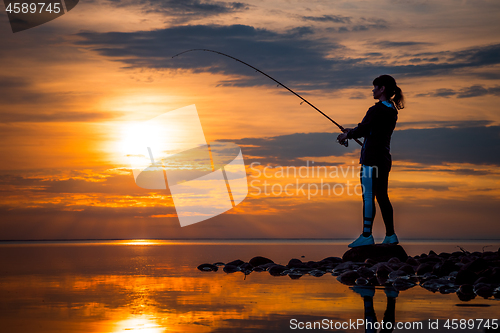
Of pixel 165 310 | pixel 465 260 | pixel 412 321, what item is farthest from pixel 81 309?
pixel 465 260

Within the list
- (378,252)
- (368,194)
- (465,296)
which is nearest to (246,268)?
(378,252)

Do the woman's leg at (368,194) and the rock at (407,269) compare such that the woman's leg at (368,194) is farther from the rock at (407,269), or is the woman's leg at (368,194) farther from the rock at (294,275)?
the rock at (294,275)

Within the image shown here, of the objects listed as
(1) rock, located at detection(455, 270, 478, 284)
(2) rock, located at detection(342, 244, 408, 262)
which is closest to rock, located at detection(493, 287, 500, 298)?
(1) rock, located at detection(455, 270, 478, 284)

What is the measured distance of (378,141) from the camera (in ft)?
37.7

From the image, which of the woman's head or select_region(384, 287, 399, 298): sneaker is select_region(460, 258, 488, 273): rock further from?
the woman's head

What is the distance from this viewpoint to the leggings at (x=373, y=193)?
11.7 metres

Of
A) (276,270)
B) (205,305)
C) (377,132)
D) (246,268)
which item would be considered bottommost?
(246,268)

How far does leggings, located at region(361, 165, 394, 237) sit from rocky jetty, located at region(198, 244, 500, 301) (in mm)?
793

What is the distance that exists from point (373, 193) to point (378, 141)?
1188 millimetres

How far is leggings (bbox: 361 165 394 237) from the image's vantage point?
11.7 meters

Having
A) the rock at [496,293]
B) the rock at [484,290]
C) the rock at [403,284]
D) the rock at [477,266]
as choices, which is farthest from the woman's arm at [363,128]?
the rock at [496,293]

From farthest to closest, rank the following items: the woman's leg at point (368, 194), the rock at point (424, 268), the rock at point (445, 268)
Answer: the woman's leg at point (368, 194)
the rock at point (424, 268)
the rock at point (445, 268)

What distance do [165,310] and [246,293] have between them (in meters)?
2.09

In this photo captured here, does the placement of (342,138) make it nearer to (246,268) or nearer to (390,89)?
(390,89)
